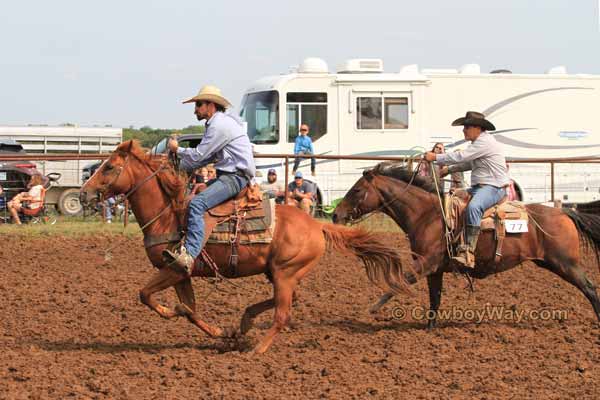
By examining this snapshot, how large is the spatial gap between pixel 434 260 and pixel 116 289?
13.4 feet

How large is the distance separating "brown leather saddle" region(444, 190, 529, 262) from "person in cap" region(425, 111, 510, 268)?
0.08m

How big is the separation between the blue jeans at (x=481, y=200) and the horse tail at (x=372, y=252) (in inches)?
42.0

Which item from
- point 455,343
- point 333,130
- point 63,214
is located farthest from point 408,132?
point 455,343

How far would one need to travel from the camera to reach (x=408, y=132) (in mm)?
18703

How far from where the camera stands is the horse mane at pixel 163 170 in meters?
7.59

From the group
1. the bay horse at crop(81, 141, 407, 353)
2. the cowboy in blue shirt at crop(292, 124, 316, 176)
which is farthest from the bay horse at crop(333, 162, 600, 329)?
the cowboy in blue shirt at crop(292, 124, 316, 176)

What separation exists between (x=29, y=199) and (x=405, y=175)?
359 inches

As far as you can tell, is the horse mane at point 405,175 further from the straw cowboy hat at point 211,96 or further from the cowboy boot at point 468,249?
the straw cowboy hat at point 211,96

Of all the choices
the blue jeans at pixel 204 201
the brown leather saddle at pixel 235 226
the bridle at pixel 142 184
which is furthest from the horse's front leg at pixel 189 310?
the bridle at pixel 142 184

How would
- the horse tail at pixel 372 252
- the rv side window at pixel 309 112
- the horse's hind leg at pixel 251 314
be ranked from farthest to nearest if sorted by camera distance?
1. the rv side window at pixel 309 112
2. the horse tail at pixel 372 252
3. the horse's hind leg at pixel 251 314

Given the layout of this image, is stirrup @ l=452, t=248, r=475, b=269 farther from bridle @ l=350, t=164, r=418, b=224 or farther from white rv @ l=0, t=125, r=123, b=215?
white rv @ l=0, t=125, r=123, b=215

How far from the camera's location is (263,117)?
60.7ft

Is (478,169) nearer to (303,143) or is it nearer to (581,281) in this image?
(581,281)

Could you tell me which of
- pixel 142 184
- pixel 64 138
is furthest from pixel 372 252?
pixel 64 138
